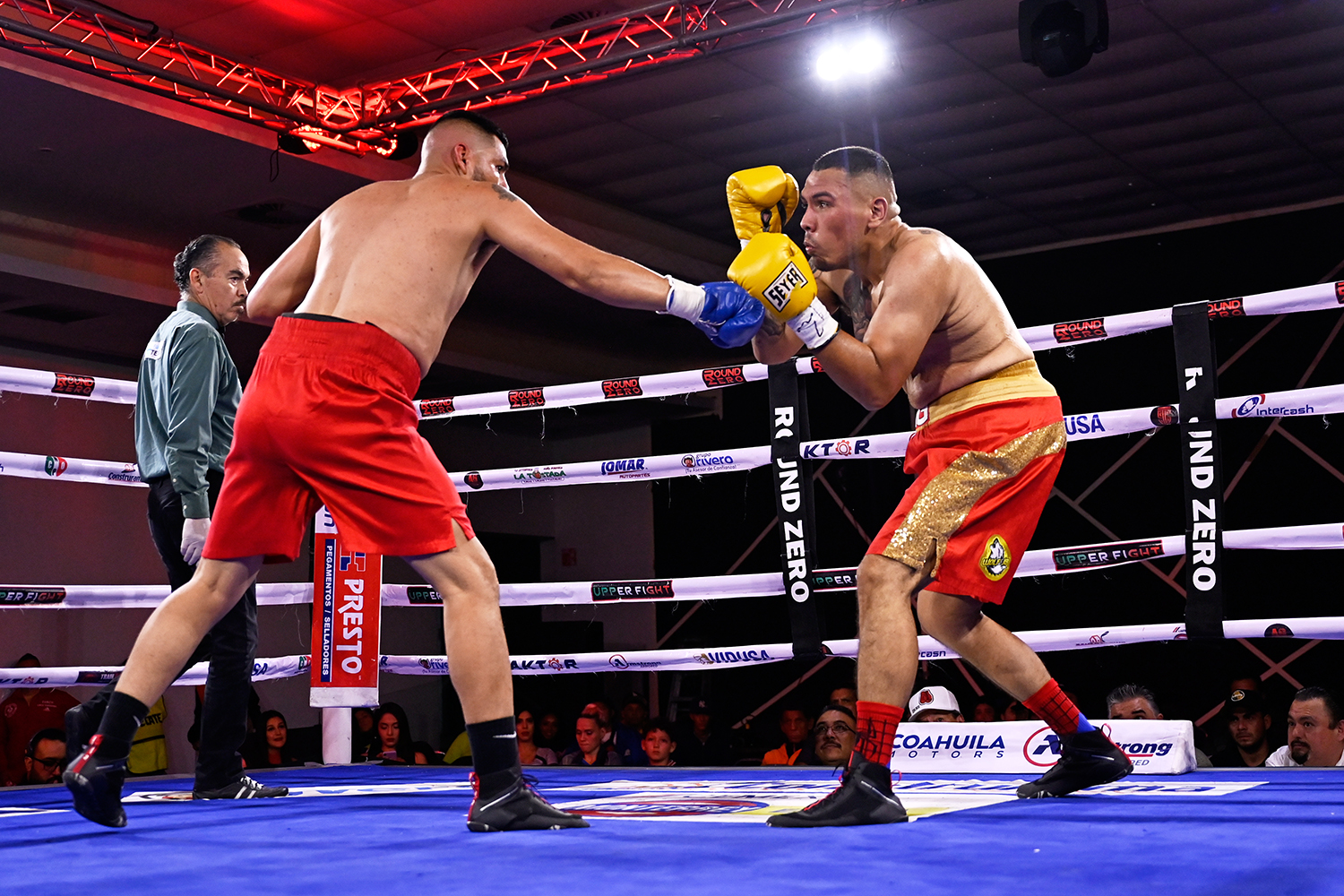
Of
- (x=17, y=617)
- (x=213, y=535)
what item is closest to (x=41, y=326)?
(x=17, y=617)

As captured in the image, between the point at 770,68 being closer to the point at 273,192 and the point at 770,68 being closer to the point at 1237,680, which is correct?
the point at 273,192

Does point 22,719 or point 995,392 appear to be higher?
point 995,392

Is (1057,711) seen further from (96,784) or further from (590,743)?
(590,743)

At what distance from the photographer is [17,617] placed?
8.52 metres

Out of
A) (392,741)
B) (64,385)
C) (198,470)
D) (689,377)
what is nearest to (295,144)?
(392,741)

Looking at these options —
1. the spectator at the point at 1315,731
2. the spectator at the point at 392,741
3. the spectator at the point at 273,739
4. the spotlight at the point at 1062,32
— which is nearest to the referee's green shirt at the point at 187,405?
the spectator at the point at 1315,731

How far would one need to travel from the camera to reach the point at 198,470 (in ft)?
9.31

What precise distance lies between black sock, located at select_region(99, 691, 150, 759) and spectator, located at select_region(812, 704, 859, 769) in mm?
3318

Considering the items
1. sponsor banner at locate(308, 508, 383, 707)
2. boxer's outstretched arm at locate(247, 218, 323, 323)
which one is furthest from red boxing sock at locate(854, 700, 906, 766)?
sponsor banner at locate(308, 508, 383, 707)

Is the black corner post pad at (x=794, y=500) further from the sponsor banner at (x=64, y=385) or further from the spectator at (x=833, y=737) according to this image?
the sponsor banner at (x=64, y=385)

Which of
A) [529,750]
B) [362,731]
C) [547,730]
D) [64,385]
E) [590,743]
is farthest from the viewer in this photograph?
[362,731]

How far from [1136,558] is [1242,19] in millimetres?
3996

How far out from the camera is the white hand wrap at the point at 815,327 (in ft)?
7.13

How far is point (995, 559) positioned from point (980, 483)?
137 mm
